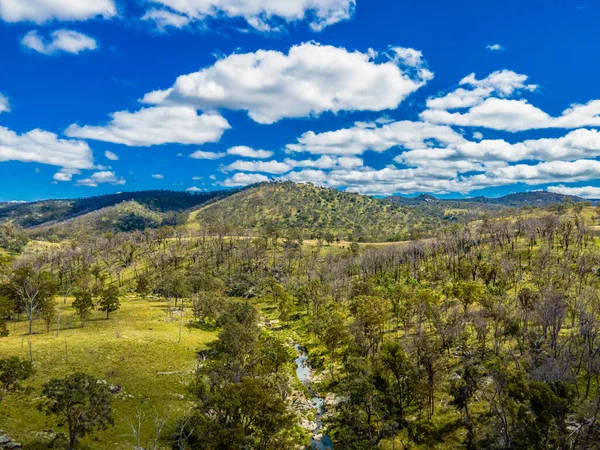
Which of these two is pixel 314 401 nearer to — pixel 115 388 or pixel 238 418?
pixel 238 418

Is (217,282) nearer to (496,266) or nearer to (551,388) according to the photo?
(496,266)

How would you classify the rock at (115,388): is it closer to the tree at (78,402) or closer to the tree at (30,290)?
the tree at (78,402)

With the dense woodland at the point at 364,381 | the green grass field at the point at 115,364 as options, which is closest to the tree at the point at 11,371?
the dense woodland at the point at 364,381

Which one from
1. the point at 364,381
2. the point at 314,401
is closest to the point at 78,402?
the point at 364,381

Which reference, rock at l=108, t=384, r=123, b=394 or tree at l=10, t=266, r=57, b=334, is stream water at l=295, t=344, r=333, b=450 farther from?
tree at l=10, t=266, r=57, b=334

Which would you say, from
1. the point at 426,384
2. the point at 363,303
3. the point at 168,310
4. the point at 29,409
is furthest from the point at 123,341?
the point at 426,384

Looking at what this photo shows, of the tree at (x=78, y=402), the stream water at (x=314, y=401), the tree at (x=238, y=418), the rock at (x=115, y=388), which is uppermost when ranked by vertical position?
the tree at (x=78, y=402)
